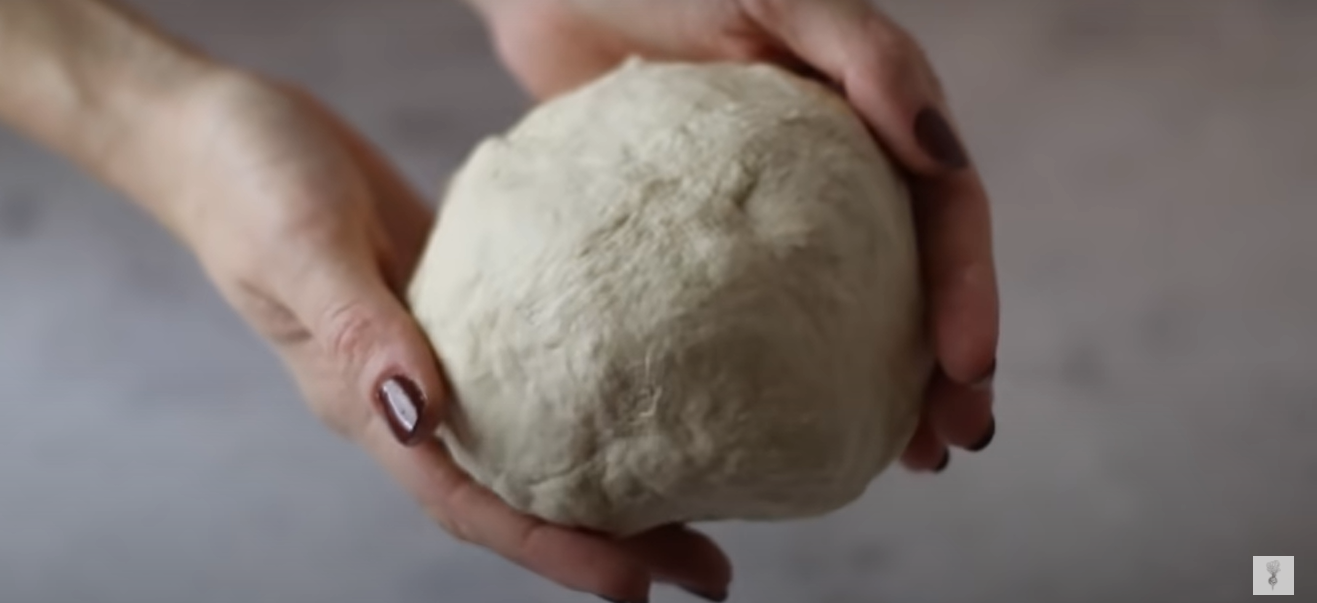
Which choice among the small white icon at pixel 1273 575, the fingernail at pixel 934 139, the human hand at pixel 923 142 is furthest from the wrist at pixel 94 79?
the small white icon at pixel 1273 575

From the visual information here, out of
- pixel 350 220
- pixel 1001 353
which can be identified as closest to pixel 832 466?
pixel 350 220

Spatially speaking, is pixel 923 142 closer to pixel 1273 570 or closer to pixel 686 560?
pixel 686 560

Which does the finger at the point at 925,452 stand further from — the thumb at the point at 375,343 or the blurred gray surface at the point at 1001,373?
the thumb at the point at 375,343

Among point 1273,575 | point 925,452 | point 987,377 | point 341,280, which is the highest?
point 341,280

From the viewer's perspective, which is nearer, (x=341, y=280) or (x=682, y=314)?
(x=682, y=314)

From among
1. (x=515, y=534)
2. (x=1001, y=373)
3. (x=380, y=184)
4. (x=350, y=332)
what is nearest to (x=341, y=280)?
(x=350, y=332)

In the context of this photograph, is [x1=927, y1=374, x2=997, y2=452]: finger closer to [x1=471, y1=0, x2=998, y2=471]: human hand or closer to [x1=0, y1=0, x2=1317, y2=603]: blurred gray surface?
[x1=471, y1=0, x2=998, y2=471]: human hand

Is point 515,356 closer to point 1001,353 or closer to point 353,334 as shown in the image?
point 353,334
